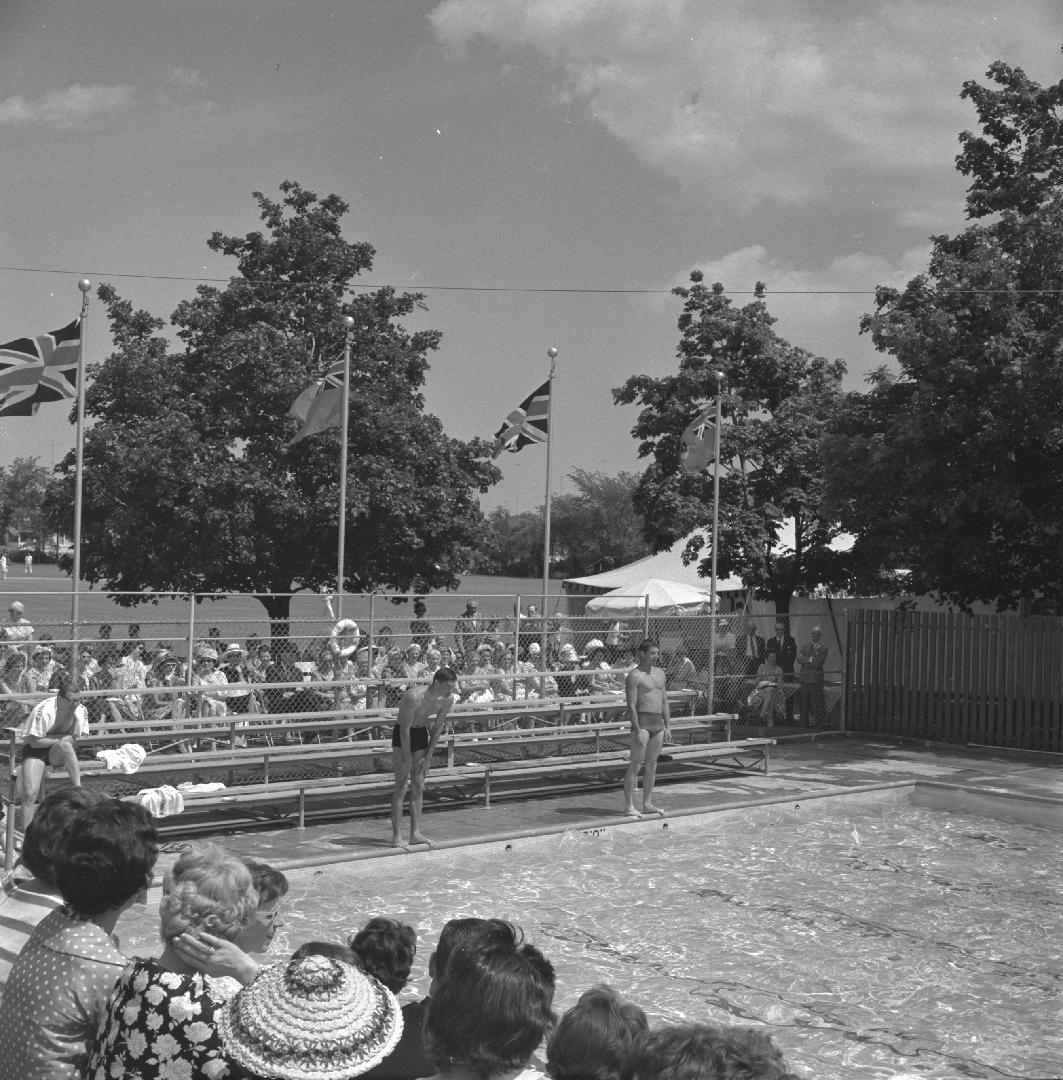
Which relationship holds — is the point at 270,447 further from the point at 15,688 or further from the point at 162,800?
the point at 162,800

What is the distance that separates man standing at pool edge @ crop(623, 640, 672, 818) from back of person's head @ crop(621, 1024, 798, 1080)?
11031mm

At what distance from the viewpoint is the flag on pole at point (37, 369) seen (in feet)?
54.4

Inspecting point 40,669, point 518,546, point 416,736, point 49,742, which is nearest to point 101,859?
point 49,742

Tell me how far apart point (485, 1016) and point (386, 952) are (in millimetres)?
1158

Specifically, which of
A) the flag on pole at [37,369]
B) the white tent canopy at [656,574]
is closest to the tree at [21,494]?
the white tent canopy at [656,574]

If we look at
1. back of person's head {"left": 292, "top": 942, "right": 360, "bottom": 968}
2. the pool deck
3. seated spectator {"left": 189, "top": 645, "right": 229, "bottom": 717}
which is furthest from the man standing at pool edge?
back of person's head {"left": 292, "top": 942, "right": 360, "bottom": 968}

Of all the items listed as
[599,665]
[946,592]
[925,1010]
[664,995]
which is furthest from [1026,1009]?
[946,592]

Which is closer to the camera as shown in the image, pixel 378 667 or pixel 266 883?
pixel 266 883

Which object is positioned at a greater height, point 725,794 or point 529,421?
point 529,421

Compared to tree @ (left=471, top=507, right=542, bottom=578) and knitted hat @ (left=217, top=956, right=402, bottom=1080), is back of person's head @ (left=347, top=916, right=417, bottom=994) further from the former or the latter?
tree @ (left=471, top=507, right=542, bottom=578)

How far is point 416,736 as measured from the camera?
12.0 meters

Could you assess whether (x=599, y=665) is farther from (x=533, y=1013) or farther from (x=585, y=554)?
(x=585, y=554)

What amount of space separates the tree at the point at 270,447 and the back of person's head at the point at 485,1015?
70.0ft

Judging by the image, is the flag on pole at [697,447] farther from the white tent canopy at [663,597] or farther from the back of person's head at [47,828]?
the back of person's head at [47,828]
